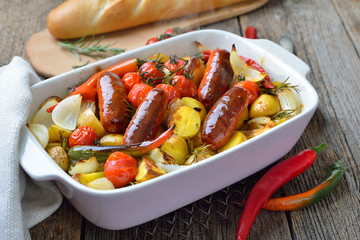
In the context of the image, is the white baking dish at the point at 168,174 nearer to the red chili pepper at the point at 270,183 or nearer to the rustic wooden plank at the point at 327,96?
the red chili pepper at the point at 270,183

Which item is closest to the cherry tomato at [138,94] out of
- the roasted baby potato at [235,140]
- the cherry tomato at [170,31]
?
the roasted baby potato at [235,140]

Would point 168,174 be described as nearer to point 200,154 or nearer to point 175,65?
point 200,154

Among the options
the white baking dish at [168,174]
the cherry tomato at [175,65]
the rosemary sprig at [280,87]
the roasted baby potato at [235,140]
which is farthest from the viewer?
the cherry tomato at [175,65]

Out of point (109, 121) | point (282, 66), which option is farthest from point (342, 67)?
point (109, 121)

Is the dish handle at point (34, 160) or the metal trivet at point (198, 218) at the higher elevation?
the dish handle at point (34, 160)

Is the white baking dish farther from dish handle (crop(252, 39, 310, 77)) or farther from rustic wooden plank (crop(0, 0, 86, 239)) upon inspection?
rustic wooden plank (crop(0, 0, 86, 239))

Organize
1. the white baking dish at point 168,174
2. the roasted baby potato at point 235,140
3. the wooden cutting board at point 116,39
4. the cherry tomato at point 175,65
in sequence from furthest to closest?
the wooden cutting board at point 116,39 → the cherry tomato at point 175,65 → the roasted baby potato at point 235,140 → the white baking dish at point 168,174

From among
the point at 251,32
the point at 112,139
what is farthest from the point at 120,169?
the point at 251,32

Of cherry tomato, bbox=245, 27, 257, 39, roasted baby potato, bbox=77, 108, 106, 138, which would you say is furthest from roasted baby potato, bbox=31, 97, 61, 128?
cherry tomato, bbox=245, 27, 257, 39
